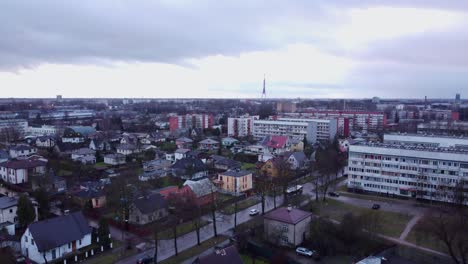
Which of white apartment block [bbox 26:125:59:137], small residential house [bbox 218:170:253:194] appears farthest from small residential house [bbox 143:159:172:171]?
white apartment block [bbox 26:125:59:137]

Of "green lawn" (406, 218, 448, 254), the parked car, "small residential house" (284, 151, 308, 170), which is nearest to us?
the parked car

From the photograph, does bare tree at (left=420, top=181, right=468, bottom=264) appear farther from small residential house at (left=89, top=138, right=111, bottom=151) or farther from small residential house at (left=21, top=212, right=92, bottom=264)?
small residential house at (left=89, top=138, right=111, bottom=151)

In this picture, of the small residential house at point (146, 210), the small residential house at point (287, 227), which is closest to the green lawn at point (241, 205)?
the small residential house at point (146, 210)

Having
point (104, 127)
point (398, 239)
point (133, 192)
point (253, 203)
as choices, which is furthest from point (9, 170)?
point (104, 127)

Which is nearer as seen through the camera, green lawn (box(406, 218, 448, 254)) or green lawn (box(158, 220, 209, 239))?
green lawn (box(406, 218, 448, 254))

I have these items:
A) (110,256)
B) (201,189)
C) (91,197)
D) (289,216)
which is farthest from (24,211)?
(289,216)

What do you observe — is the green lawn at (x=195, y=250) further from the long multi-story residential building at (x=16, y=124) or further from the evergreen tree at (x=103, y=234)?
the long multi-story residential building at (x=16, y=124)
